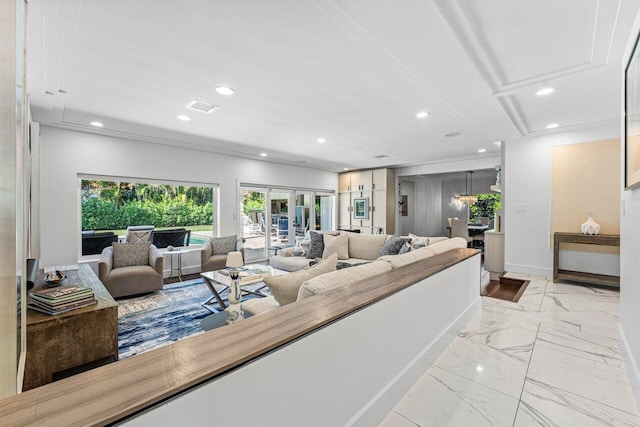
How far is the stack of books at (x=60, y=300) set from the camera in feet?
6.55

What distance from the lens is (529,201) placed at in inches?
196

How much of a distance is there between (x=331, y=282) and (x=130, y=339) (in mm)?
2321

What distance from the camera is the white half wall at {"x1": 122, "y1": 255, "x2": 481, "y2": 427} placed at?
0.86m

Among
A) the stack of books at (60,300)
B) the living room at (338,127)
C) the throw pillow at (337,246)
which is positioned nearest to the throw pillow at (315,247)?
the throw pillow at (337,246)

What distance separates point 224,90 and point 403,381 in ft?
9.98

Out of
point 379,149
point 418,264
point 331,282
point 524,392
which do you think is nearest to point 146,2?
point 331,282

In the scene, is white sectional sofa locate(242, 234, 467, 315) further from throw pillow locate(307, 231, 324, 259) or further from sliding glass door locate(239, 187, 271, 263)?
sliding glass door locate(239, 187, 271, 263)

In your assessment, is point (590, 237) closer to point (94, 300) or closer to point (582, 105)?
point (582, 105)

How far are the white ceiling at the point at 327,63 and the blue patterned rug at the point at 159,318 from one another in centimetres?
249

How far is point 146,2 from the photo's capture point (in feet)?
5.69

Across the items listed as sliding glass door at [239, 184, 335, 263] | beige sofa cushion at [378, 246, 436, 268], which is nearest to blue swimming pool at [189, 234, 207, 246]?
sliding glass door at [239, 184, 335, 263]

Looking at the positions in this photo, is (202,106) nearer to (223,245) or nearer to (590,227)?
(223,245)

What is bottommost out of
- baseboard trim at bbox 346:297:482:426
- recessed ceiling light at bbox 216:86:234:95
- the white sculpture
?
baseboard trim at bbox 346:297:482:426

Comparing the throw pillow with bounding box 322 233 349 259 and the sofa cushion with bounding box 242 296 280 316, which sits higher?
the throw pillow with bounding box 322 233 349 259
